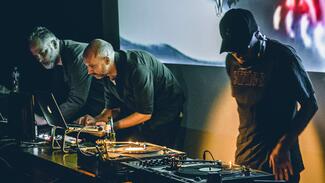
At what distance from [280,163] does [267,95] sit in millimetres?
440

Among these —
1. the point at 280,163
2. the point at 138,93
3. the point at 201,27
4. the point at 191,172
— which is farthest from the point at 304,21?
the point at 191,172

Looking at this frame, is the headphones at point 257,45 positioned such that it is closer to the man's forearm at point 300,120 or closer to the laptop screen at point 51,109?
the man's forearm at point 300,120

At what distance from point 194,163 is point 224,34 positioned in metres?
0.82

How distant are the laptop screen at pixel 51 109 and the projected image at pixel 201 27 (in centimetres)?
144

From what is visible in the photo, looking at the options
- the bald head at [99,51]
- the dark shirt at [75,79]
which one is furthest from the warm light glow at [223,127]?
the dark shirt at [75,79]

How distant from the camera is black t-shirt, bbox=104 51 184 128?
16.4ft

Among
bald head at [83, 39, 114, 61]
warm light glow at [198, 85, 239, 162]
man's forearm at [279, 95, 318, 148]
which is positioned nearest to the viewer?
man's forearm at [279, 95, 318, 148]

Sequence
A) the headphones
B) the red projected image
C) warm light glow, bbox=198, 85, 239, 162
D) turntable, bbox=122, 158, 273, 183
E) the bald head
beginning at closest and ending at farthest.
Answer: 1. turntable, bbox=122, 158, 273, 183
2. the headphones
3. the red projected image
4. the bald head
5. warm light glow, bbox=198, 85, 239, 162

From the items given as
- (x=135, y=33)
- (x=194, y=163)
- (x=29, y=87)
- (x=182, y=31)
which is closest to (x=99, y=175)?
(x=194, y=163)

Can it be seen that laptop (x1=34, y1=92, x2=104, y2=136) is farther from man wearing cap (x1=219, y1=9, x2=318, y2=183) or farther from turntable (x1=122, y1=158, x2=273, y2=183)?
man wearing cap (x1=219, y1=9, x2=318, y2=183)

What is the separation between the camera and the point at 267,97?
4035mm

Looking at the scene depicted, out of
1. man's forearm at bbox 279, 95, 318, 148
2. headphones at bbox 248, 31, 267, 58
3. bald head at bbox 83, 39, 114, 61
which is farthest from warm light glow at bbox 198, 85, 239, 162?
man's forearm at bbox 279, 95, 318, 148

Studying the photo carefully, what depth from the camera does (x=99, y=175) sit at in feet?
12.7

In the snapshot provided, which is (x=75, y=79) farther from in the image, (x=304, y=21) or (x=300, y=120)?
(x=300, y=120)
